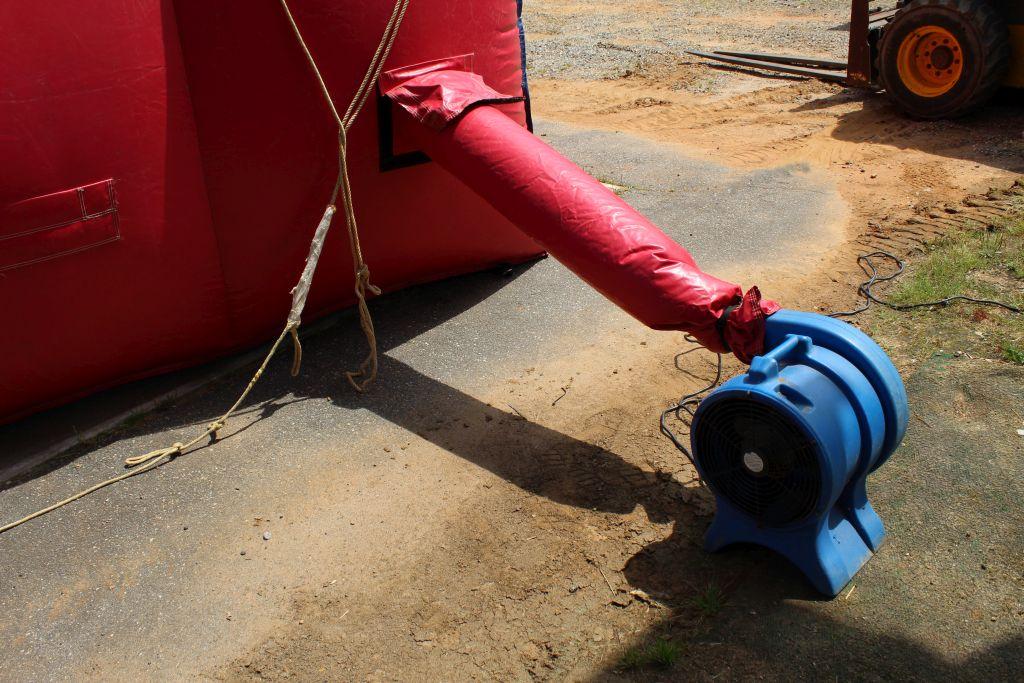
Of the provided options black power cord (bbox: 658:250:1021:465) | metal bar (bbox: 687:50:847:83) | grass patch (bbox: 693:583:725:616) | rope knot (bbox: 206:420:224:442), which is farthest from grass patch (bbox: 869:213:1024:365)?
metal bar (bbox: 687:50:847:83)

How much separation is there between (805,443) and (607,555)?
0.91 metres

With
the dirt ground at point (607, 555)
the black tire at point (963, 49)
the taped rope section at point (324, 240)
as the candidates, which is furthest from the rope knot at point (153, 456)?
the black tire at point (963, 49)

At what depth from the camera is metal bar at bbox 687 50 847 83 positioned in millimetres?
9414

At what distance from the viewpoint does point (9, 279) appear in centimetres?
382

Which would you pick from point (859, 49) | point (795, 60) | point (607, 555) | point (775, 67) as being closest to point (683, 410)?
point (607, 555)

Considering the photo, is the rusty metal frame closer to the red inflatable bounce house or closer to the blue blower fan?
the red inflatable bounce house

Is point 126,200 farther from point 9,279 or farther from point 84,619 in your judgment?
point 84,619

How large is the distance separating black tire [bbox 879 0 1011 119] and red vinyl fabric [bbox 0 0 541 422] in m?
4.58

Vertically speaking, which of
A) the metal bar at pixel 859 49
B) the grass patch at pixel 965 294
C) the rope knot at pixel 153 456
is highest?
the metal bar at pixel 859 49

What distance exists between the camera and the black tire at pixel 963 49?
24.3 feet

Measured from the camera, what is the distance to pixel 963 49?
753 centimetres

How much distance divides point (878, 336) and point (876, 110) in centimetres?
446

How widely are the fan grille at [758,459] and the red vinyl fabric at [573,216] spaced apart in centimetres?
34

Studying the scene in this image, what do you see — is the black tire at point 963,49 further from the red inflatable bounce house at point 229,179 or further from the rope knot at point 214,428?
the rope knot at point 214,428
